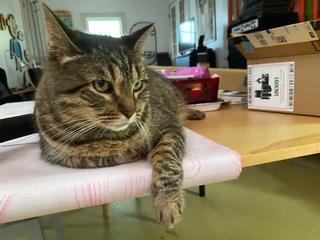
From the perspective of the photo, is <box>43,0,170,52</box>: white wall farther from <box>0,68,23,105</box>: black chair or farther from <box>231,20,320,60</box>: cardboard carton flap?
<box>231,20,320,60</box>: cardboard carton flap

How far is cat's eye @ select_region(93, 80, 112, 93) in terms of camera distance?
0.53 m

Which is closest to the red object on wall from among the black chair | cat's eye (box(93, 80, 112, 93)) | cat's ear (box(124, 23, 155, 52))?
cat's ear (box(124, 23, 155, 52))

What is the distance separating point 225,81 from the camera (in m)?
1.44

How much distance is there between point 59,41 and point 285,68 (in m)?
0.64

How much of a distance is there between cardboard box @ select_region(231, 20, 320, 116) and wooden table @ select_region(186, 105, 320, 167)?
1.5 inches

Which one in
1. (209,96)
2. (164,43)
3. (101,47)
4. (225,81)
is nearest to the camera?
(101,47)

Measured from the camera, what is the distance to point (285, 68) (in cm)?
84

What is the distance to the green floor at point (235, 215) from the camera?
1.12m

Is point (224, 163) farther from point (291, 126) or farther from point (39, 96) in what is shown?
point (39, 96)

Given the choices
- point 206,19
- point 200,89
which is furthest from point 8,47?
point 200,89

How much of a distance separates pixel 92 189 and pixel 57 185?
0.17 feet

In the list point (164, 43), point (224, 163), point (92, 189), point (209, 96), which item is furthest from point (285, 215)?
point (164, 43)

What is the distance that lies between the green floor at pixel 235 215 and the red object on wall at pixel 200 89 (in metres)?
0.45

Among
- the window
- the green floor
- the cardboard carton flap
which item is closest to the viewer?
the cardboard carton flap
